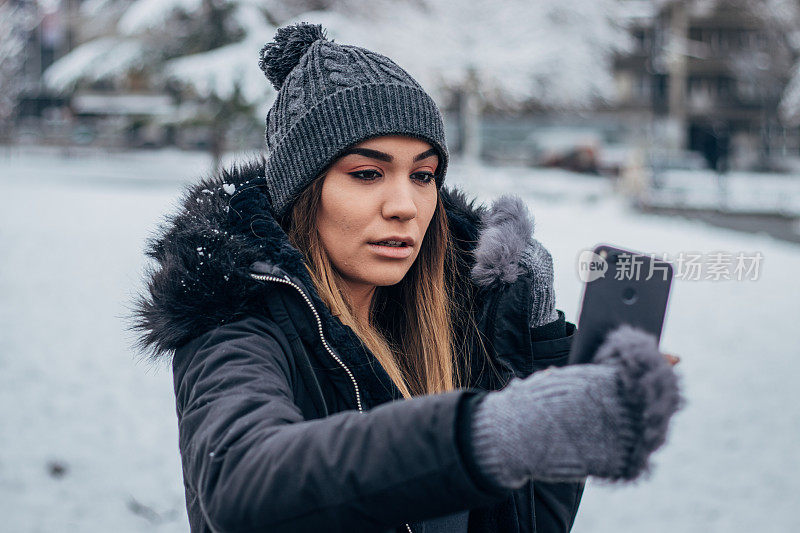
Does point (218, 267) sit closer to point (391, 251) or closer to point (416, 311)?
point (391, 251)

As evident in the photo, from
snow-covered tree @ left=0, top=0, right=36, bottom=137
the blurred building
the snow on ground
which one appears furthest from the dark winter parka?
the blurred building

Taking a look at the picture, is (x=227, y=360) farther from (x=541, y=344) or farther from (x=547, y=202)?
(x=547, y=202)

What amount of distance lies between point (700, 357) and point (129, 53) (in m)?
14.4

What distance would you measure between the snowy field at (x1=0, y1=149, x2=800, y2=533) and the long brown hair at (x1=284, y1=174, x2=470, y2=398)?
1.12ft

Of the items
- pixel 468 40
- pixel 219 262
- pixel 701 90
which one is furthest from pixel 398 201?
pixel 701 90

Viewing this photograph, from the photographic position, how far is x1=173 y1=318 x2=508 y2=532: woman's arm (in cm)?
92

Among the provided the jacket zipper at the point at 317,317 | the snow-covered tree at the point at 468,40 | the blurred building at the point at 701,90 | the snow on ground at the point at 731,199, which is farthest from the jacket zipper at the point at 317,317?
the blurred building at the point at 701,90

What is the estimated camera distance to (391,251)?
60.4 inches

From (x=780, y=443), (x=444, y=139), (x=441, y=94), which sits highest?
(x=441, y=94)

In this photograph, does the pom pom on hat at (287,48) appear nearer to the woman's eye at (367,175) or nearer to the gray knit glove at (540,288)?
the woman's eye at (367,175)

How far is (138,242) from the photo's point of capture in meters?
10.8

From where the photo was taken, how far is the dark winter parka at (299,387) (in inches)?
36.9

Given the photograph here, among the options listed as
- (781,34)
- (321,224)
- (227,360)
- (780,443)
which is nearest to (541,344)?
(321,224)

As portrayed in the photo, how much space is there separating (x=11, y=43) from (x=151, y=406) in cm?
2342
